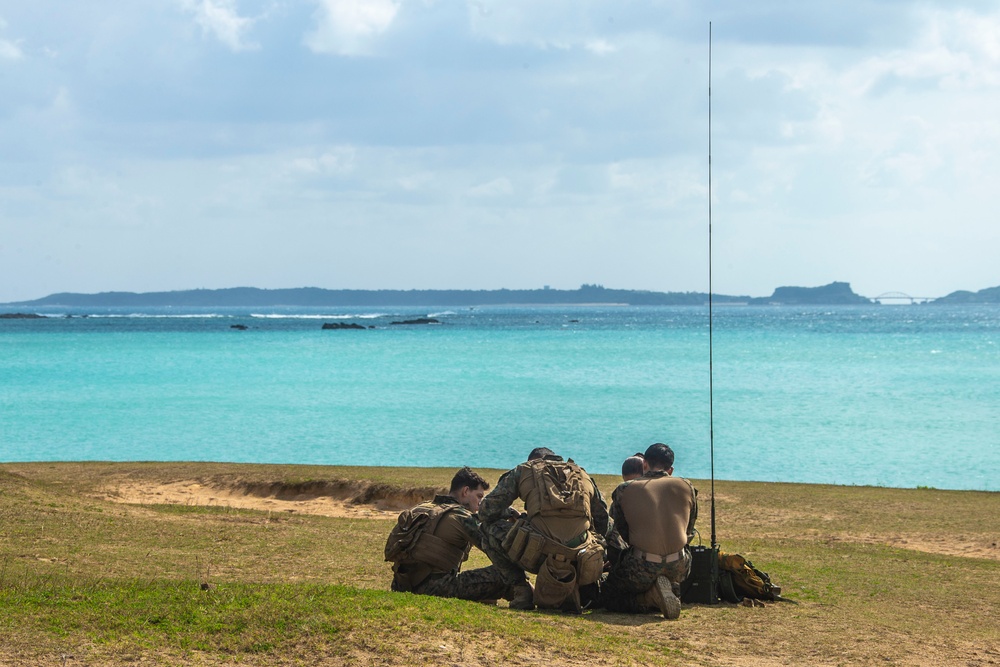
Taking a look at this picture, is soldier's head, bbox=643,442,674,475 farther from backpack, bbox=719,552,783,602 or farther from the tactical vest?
the tactical vest

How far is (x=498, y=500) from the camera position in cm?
921

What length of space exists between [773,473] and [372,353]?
6178cm

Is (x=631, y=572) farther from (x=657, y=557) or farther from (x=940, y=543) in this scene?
(x=940, y=543)

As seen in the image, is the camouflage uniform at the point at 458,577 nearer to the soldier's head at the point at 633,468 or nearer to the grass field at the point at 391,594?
the grass field at the point at 391,594

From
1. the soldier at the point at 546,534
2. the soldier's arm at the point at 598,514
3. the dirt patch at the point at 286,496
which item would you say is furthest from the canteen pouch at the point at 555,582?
the dirt patch at the point at 286,496

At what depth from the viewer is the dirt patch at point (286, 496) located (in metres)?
18.8

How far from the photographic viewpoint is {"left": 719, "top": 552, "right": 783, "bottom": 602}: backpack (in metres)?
9.92

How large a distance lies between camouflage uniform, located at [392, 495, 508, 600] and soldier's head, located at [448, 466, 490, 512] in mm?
62

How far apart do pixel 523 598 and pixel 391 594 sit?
1304 mm

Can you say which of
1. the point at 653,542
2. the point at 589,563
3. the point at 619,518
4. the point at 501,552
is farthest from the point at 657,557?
the point at 501,552

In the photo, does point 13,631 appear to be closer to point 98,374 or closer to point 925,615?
point 925,615

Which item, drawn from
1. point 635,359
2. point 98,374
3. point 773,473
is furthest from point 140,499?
point 635,359

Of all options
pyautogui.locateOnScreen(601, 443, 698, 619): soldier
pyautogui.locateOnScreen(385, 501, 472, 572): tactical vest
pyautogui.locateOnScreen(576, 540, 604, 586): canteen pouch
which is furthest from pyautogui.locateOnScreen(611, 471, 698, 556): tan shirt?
pyautogui.locateOnScreen(385, 501, 472, 572): tactical vest

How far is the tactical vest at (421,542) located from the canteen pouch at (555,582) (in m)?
0.74
